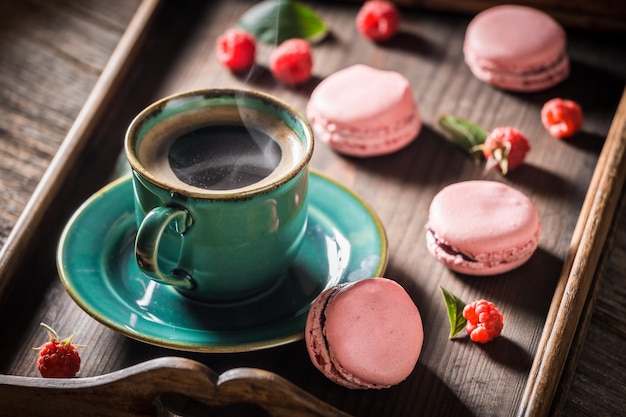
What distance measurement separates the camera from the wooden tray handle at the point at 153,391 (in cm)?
76

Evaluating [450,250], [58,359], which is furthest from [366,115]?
[58,359]

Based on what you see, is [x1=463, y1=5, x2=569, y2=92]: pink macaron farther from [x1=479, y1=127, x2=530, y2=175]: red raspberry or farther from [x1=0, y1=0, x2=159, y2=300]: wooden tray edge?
[x1=0, y1=0, x2=159, y2=300]: wooden tray edge

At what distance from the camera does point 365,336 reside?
0.87 meters

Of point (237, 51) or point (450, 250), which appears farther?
point (237, 51)

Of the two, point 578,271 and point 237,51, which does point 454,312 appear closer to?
point 578,271

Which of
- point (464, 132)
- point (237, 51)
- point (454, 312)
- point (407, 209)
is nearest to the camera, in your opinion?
point (454, 312)

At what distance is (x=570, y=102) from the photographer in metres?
1.29

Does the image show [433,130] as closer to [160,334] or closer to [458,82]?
[458,82]

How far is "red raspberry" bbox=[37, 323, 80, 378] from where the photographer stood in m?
0.88

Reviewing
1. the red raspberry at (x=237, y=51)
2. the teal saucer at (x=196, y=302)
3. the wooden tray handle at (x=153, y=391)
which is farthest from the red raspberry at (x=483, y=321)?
the red raspberry at (x=237, y=51)

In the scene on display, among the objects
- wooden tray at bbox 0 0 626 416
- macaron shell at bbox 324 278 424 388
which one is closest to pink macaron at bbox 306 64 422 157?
wooden tray at bbox 0 0 626 416

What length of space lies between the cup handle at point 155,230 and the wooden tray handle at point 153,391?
0.37 ft

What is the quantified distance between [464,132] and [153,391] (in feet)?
2.18

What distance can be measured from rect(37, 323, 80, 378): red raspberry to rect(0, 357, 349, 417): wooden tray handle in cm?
8
